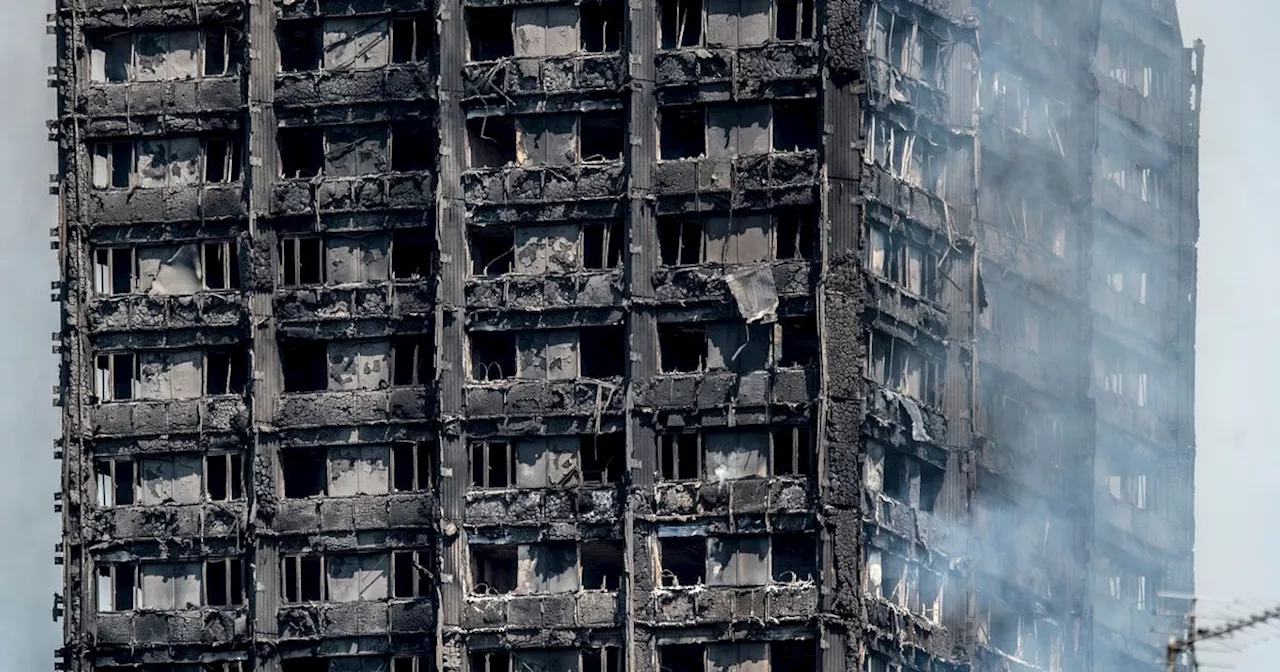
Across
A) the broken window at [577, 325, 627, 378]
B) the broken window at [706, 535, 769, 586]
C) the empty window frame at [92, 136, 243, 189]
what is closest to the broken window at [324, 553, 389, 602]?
the broken window at [577, 325, 627, 378]

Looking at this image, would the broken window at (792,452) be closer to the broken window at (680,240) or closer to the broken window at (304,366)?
the broken window at (680,240)

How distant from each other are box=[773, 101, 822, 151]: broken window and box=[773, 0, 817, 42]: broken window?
277 centimetres

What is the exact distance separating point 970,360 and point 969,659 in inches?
478

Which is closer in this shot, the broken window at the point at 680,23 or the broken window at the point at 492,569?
the broken window at the point at 492,569

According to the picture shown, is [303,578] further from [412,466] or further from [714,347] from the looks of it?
[714,347]

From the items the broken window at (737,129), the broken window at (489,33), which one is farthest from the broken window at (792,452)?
the broken window at (489,33)

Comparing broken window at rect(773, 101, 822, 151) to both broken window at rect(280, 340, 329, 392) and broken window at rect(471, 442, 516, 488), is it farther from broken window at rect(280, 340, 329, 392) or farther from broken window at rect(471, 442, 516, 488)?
broken window at rect(280, 340, 329, 392)

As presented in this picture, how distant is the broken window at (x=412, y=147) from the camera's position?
602 ft

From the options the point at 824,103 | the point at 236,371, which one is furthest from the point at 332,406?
the point at 824,103

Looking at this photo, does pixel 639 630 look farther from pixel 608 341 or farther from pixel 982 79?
pixel 982 79

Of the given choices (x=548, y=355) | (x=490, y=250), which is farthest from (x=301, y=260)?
(x=548, y=355)

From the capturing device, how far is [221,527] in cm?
18312

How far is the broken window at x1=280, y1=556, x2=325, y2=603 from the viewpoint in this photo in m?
182

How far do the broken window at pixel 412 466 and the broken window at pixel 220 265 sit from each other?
9661 millimetres
